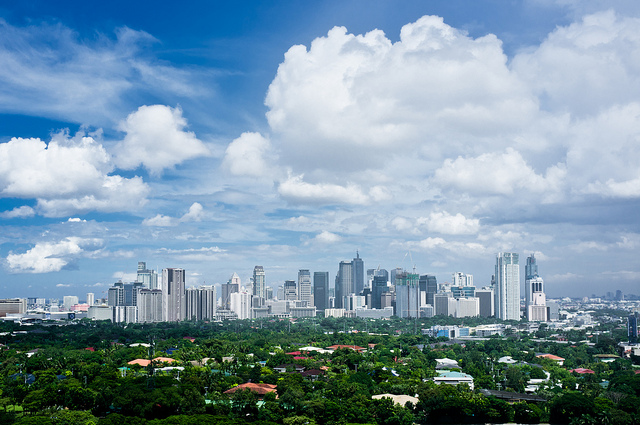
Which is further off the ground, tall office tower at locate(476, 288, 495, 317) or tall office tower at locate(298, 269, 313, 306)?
tall office tower at locate(298, 269, 313, 306)

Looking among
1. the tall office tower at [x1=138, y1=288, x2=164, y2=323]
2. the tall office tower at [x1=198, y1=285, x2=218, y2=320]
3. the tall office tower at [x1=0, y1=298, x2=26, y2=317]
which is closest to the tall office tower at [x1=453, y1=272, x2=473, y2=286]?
the tall office tower at [x1=198, y1=285, x2=218, y2=320]

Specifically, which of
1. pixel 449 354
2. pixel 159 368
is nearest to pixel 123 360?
pixel 159 368

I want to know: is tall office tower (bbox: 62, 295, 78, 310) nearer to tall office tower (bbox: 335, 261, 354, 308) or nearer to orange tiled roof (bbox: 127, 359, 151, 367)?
tall office tower (bbox: 335, 261, 354, 308)

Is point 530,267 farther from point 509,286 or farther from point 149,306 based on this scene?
point 149,306

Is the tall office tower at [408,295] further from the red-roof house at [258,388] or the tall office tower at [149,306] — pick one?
the red-roof house at [258,388]

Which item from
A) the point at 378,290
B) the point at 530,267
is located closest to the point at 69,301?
the point at 378,290

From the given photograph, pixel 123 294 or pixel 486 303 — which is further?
pixel 486 303
